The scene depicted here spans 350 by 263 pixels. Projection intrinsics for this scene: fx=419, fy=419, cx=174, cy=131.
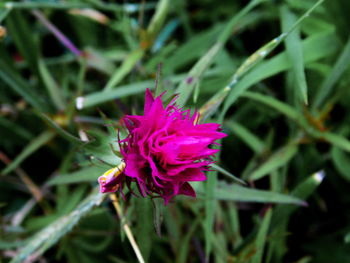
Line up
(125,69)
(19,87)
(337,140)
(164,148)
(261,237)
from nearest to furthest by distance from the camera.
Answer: (164,148), (261,237), (337,140), (125,69), (19,87)

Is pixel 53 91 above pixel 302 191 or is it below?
above

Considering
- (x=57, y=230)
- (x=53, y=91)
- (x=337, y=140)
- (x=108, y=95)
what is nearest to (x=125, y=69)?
(x=108, y=95)

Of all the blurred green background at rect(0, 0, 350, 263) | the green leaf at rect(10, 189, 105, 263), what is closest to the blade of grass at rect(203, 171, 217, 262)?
the blurred green background at rect(0, 0, 350, 263)

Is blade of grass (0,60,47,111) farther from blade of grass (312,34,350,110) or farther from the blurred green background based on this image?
blade of grass (312,34,350,110)

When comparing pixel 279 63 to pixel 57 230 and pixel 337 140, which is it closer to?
pixel 337 140

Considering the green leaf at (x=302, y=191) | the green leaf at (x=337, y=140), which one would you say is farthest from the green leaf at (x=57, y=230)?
the green leaf at (x=337, y=140)

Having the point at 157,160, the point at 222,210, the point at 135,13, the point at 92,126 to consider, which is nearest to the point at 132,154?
the point at 157,160

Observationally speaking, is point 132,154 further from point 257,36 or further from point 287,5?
point 257,36
